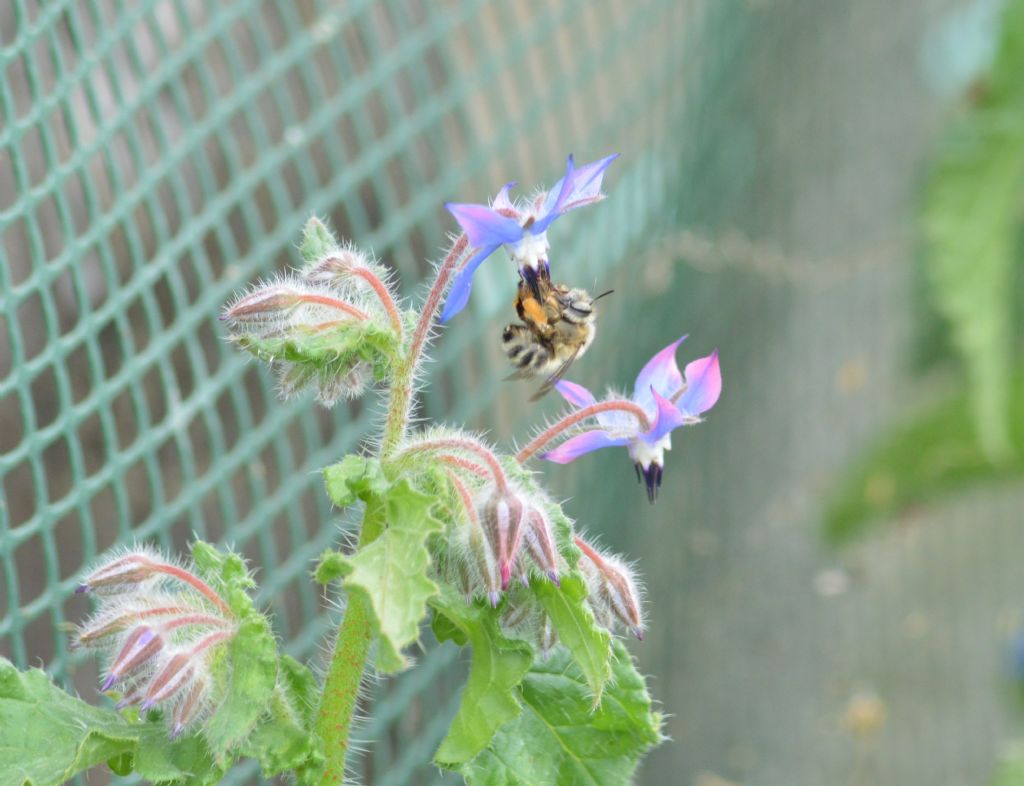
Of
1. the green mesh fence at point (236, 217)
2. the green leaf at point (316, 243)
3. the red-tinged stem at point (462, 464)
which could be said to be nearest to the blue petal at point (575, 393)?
the red-tinged stem at point (462, 464)

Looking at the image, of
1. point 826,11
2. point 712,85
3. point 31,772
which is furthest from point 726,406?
point 31,772

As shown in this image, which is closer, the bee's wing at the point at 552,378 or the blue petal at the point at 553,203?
the blue petal at the point at 553,203

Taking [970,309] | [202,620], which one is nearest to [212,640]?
[202,620]

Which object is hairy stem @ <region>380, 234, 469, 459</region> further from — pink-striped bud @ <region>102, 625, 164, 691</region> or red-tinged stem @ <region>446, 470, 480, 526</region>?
pink-striped bud @ <region>102, 625, 164, 691</region>

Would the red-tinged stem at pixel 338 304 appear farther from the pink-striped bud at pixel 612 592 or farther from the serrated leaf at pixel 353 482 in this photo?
the pink-striped bud at pixel 612 592

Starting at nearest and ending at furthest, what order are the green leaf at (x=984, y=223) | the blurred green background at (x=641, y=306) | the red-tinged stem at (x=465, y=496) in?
the red-tinged stem at (x=465, y=496) → the blurred green background at (x=641, y=306) → the green leaf at (x=984, y=223)

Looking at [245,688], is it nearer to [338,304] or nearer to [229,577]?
[229,577]

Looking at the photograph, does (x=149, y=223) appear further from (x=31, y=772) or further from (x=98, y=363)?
(x=31, y=772)

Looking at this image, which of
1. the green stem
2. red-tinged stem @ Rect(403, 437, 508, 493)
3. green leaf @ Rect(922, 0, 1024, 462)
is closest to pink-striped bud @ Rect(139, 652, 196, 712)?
the green stem
